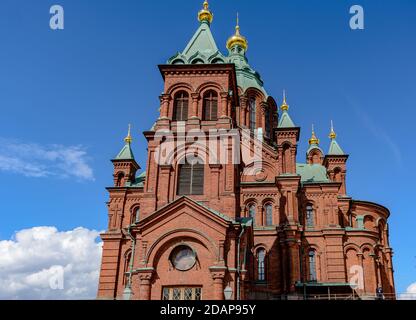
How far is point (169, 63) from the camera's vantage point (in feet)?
98.8

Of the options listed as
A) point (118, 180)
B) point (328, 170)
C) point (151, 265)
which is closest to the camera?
point (151, 265)

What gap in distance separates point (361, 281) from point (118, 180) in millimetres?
22640

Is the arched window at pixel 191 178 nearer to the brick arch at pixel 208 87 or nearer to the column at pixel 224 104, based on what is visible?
the column at pixel 224 104

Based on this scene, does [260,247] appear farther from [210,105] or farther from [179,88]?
[179,88]

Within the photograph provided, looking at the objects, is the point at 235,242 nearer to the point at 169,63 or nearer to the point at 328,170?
the point at 169,63

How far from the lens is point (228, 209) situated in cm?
2530

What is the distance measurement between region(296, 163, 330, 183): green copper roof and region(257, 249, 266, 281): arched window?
7724 millimetres

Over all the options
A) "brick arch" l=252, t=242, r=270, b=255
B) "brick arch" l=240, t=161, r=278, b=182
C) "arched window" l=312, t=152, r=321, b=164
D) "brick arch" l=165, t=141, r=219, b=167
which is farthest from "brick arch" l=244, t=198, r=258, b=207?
"arched window" l=312, t=152, r=321, b=164

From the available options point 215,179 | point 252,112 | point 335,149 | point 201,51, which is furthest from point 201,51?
point 335,149

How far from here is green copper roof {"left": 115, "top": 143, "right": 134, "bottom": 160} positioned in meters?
44.2

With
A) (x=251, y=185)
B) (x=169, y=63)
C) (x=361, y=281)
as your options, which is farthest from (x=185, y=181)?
(x=361, y=281)

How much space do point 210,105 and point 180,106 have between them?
6.18ft

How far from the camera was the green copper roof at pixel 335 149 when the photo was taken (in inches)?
1866

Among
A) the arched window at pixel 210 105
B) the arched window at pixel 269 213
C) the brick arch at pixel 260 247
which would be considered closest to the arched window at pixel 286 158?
the arched window at pixel 269 213
